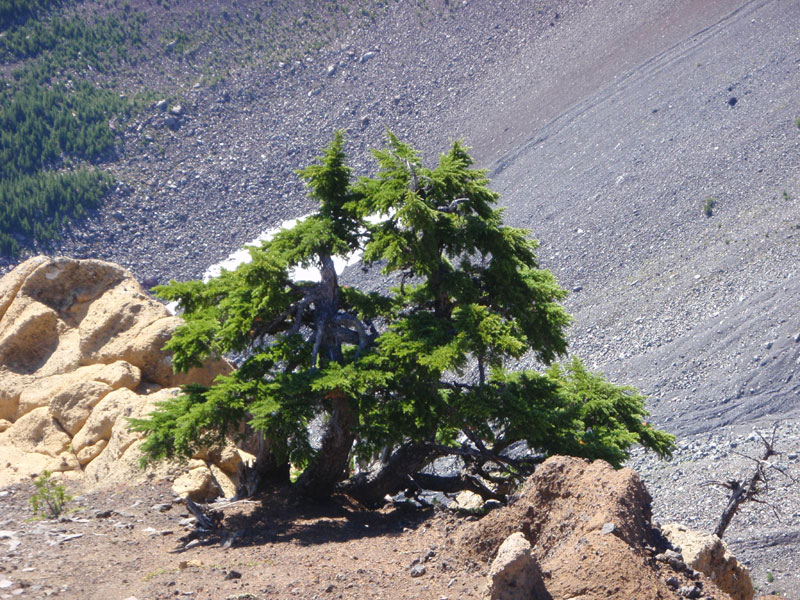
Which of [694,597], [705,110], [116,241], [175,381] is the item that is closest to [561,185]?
[705,110]

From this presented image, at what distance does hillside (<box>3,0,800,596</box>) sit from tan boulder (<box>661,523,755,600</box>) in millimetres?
9219

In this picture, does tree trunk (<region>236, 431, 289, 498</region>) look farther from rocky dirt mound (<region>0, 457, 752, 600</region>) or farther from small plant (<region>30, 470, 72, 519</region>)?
small plant (<region>30, 470, 72, 519</region>)

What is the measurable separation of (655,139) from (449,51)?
20.0 metres

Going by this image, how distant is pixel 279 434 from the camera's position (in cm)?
918

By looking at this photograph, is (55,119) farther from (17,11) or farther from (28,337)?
(28,337)

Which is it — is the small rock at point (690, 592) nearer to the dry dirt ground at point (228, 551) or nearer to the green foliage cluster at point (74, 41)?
the dry dirt ground at point (228, 551)

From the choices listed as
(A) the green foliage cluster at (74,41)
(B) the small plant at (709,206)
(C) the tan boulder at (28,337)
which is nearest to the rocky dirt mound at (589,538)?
(C) the tan boulder at (28,337)

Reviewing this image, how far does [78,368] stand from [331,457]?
235 inches

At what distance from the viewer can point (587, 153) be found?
42.4 m

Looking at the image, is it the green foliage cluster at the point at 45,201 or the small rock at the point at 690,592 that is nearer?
the small rock at the point at 690,592

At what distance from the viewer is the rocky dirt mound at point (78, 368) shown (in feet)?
41.6

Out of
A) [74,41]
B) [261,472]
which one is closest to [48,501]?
[261,472]

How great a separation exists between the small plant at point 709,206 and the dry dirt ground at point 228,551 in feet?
90.9

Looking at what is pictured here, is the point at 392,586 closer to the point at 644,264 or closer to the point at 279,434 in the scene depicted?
the point at 279,434
